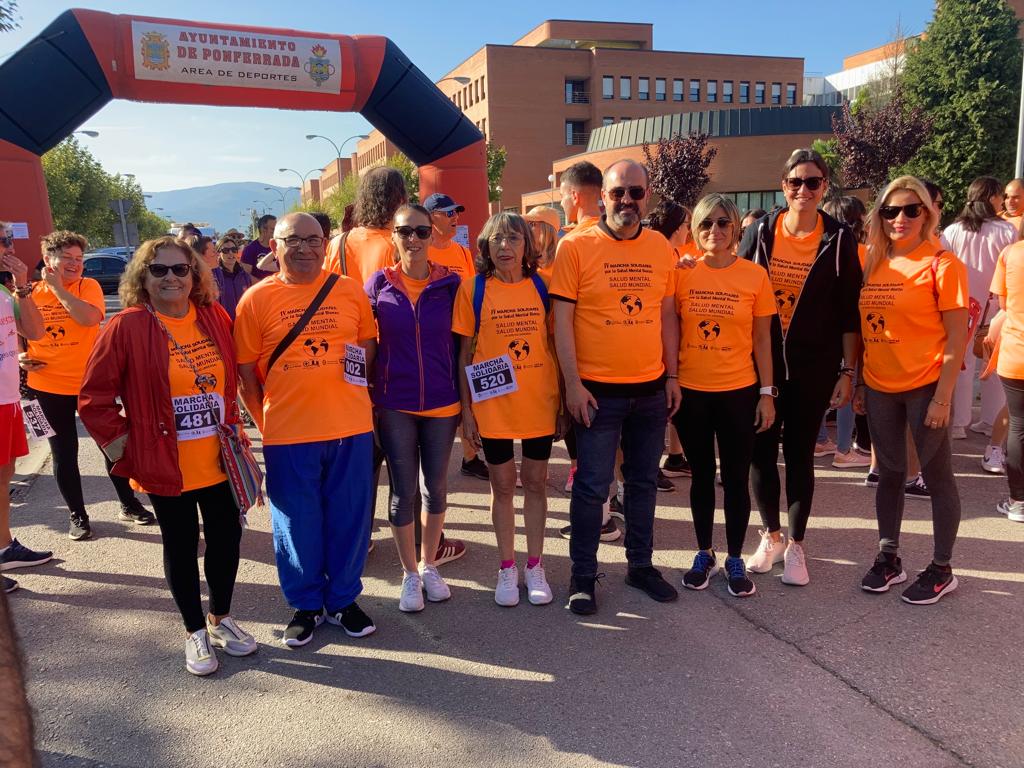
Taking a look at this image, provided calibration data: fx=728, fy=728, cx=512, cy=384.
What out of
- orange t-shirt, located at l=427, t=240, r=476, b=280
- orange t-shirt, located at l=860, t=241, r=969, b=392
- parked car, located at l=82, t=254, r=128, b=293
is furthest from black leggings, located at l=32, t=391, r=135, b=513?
parked car, located at l=82, t=254, r=128, b=293

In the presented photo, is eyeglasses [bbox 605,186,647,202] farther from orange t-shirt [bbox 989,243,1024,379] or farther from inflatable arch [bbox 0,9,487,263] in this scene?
inflatable arch [bbox 0,9,487,263]

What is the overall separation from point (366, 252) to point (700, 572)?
9.05 feet

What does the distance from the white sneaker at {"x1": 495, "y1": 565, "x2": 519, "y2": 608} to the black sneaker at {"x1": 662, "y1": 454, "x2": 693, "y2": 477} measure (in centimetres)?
241

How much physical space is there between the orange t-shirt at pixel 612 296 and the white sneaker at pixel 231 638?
81.5 inches

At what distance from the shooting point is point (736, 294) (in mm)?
→ 3693

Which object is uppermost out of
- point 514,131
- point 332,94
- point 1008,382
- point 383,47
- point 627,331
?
point 514,131

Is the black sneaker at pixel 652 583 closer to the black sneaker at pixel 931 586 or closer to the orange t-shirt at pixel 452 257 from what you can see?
the black sneaker at pixel 931 586

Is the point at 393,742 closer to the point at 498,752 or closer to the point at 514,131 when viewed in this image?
the point at 498,752

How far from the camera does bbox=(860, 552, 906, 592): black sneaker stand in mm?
3805

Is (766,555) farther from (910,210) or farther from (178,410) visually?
(178,410)

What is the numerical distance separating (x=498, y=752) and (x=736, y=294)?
2.39 metres

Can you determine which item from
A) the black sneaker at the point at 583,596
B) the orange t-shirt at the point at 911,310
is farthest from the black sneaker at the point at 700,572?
the orange t-shirt at the point at 911,310

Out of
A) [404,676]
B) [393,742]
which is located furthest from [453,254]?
[393,742]

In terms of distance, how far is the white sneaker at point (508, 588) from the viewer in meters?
3.84
